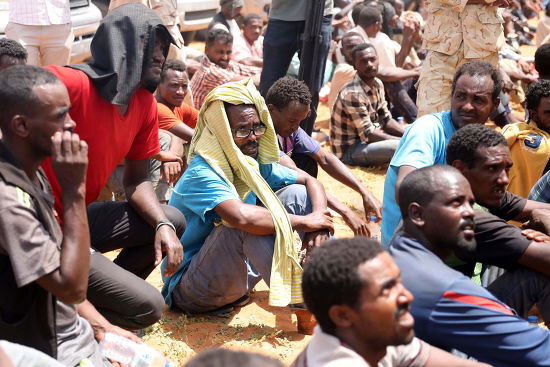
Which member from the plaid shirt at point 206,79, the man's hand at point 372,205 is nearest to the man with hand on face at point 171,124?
the man's hand at point 372,205

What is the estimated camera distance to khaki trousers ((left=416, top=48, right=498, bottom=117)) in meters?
6.72

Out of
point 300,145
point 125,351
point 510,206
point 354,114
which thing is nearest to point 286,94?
point 300,145

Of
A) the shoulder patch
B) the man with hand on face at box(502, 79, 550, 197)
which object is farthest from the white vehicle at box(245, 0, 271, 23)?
the shoulder patch

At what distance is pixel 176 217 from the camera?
4270 millimetres

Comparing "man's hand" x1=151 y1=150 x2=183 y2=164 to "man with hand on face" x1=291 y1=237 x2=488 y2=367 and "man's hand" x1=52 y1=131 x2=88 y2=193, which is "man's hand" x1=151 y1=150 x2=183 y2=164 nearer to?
"man's hand" x1=52 y1=131 x2=88 y2=193

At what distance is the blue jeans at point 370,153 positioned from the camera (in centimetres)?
778

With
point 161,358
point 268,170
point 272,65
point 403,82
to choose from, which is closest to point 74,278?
point 161,358

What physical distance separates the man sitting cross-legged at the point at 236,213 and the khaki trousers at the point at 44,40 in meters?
2.56

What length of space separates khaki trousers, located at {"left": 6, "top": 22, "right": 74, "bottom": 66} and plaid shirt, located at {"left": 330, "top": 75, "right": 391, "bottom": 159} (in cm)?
257

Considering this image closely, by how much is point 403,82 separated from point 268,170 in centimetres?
527

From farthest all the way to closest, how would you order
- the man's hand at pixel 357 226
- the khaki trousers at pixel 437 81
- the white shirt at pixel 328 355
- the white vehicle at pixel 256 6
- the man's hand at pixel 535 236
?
the white vehicle at pixel 256 6, the khaki trousers at pixel 437 81, the man's hand at pixel 357 226, the man's hand at pixel 535 236, the white shirt at pixel 328 355

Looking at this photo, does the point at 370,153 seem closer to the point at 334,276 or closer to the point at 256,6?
the point at 334,276

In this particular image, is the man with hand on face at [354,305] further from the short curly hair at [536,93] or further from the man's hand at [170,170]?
the man's hand at [170,170]

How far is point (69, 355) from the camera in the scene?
3145 mm
